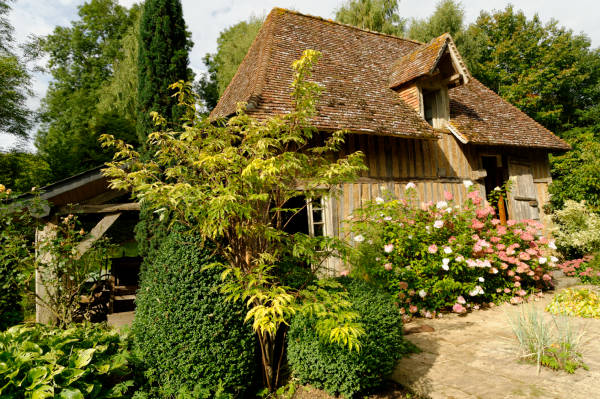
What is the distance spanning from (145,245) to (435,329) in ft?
14.3

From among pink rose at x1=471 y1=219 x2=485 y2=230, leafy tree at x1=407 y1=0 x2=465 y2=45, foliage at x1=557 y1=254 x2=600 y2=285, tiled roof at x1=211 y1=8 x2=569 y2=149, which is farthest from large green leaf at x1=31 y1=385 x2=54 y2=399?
leafy tree at x1=407 y1=0 x2=465 y2=45

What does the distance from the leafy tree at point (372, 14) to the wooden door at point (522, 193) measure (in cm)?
994

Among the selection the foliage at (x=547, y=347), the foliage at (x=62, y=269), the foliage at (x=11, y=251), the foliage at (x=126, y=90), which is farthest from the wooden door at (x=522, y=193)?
the foliage at (x=126, y=90)

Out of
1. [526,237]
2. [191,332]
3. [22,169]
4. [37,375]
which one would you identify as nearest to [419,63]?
[526,237]

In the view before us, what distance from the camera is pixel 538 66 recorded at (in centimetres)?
1905

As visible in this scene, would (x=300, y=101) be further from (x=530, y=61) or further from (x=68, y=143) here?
(x=530, y=61)

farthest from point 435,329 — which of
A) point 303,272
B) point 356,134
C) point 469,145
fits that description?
point 469,145

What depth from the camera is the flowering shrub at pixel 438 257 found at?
5277 millimetres

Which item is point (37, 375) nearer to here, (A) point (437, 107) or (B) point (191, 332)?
(B) point (191, 332)

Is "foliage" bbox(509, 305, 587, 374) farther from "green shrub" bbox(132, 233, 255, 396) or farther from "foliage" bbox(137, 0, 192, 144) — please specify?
"foliage" bbox(137, 0, 192, 144)

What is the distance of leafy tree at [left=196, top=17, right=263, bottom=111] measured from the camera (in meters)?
15.9

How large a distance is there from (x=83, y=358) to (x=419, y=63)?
334 inches

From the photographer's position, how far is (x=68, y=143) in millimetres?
14133

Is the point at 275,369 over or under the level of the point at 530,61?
under
